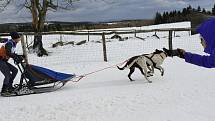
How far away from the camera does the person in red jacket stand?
29.6 ft

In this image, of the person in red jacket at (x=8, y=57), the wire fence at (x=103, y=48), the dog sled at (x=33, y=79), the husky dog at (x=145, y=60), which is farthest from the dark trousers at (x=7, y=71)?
the wire fence at (x=103, y=48)

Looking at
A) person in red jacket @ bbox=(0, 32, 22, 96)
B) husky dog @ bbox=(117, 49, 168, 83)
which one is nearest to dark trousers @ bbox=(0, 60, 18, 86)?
person in red jacket @ bbox=(0, 32, 22, 96)

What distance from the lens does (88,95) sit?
8.70 m

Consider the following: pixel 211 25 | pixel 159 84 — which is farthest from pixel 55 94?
pixel 211 25

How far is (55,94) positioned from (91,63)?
5290mm

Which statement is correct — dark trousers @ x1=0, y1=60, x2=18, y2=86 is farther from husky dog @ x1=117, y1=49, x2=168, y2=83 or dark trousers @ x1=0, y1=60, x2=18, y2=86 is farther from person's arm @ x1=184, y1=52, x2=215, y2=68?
person's arm @ x1=184, y1=52, x2=215, y2=68

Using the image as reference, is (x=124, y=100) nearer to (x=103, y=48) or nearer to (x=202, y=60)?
(x=202, y=60)

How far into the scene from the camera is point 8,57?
9203 mm

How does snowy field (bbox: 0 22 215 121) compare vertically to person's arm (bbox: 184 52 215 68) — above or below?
below

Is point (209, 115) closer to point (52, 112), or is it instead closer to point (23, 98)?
point (52, 112)

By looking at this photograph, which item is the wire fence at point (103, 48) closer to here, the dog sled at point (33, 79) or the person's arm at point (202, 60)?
the dog sled at point (33, 79)

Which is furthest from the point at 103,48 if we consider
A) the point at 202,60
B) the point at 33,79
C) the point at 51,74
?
the point at 202,60

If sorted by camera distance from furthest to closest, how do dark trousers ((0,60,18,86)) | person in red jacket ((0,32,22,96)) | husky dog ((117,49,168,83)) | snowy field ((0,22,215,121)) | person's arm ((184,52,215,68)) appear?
husky dog ((117,49,168,83)), dark trousers ((0,60,18,86)), person in red jacket ((0,32,22,96)), snowy field ((0,22,215,121)), person's arm ((184,52,215,68))

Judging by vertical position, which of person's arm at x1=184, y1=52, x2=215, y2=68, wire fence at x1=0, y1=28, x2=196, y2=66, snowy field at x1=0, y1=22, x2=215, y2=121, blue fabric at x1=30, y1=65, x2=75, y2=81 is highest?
person's arm at x1=184, y1=52, x2=215, y2=68
